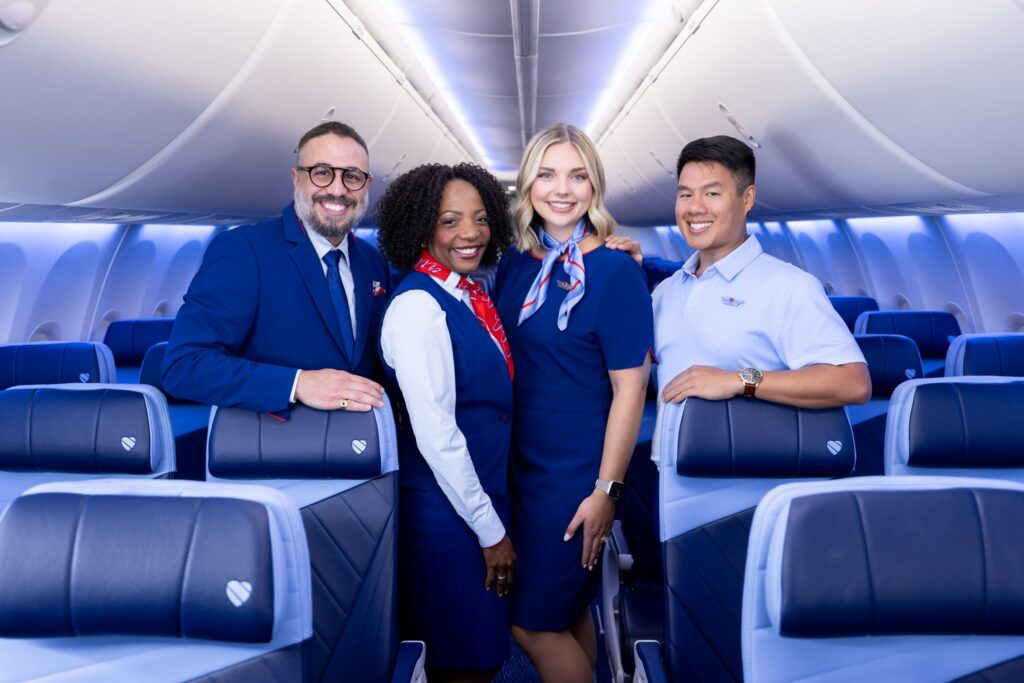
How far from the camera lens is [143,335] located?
5.57 m

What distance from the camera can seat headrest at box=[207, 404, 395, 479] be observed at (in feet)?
6.50

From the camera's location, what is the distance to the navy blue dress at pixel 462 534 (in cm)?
195

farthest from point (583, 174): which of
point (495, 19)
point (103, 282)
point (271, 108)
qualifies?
point (103, 282)

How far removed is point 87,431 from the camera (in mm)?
2281

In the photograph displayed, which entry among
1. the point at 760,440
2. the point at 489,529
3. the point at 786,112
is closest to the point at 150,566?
the point at 489,529

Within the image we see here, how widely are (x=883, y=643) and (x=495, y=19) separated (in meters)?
4.03

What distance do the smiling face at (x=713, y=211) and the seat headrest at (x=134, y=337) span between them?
4450 millimetres

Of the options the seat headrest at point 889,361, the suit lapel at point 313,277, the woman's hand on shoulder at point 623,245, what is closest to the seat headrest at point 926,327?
the seat headrest at point 889,361

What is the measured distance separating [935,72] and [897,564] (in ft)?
5.79

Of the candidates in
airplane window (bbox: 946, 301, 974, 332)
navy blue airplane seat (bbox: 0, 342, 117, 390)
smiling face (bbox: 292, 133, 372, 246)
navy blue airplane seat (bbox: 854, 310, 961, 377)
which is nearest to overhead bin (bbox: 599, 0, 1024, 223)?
navy blue airplane seat (bbox: 854, 310, 961, 377)

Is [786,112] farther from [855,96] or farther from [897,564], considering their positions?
[897,564]

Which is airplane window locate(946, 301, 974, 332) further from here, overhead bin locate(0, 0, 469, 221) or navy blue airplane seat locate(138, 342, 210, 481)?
navy blue airplane seat locate(138, 342, 210, 481)

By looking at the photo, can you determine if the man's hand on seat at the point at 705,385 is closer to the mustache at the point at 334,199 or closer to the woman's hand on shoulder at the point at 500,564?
the woman's hand on shoulder at the point at 500,564

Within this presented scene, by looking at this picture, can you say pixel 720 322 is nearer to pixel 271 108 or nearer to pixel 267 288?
pixel 267 288
